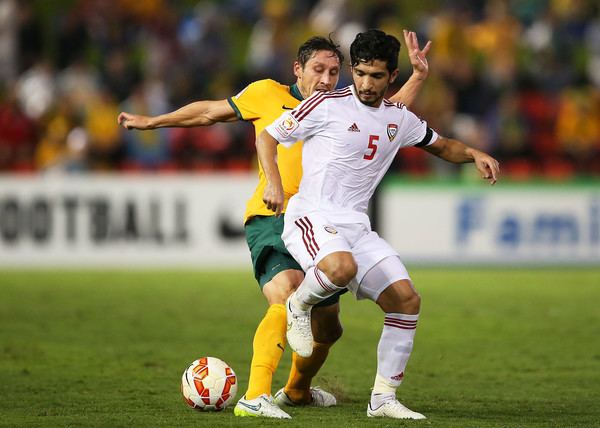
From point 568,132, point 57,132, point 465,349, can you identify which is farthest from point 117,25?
point 465,349

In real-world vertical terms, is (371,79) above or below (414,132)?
above

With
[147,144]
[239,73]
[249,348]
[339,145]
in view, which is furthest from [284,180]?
[239,73]

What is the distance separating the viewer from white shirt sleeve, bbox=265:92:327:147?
6547 mm

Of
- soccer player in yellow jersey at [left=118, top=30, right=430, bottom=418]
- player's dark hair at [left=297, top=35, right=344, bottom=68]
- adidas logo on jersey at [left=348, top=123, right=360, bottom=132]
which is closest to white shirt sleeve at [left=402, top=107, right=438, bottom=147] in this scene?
adidas logo on jersey at [left=348, top=123, right=360, bottom=132]

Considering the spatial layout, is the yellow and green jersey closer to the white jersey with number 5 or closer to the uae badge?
the white jersey with number 5

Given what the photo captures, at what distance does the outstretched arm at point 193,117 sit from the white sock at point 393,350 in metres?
1.68

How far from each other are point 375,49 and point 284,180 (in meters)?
1.12

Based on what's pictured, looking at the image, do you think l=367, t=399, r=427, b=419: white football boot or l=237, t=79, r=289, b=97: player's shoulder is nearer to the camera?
l=367, t=399, r=427, b=419: white football boot

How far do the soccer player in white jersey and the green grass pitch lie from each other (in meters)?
0.49

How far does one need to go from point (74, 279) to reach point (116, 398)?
29.9 feet

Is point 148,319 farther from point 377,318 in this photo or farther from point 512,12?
point 512,12

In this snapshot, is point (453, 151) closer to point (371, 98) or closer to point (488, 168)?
point (488, 168)

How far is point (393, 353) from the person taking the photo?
6.56 meters

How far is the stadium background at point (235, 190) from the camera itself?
34.6 feet
